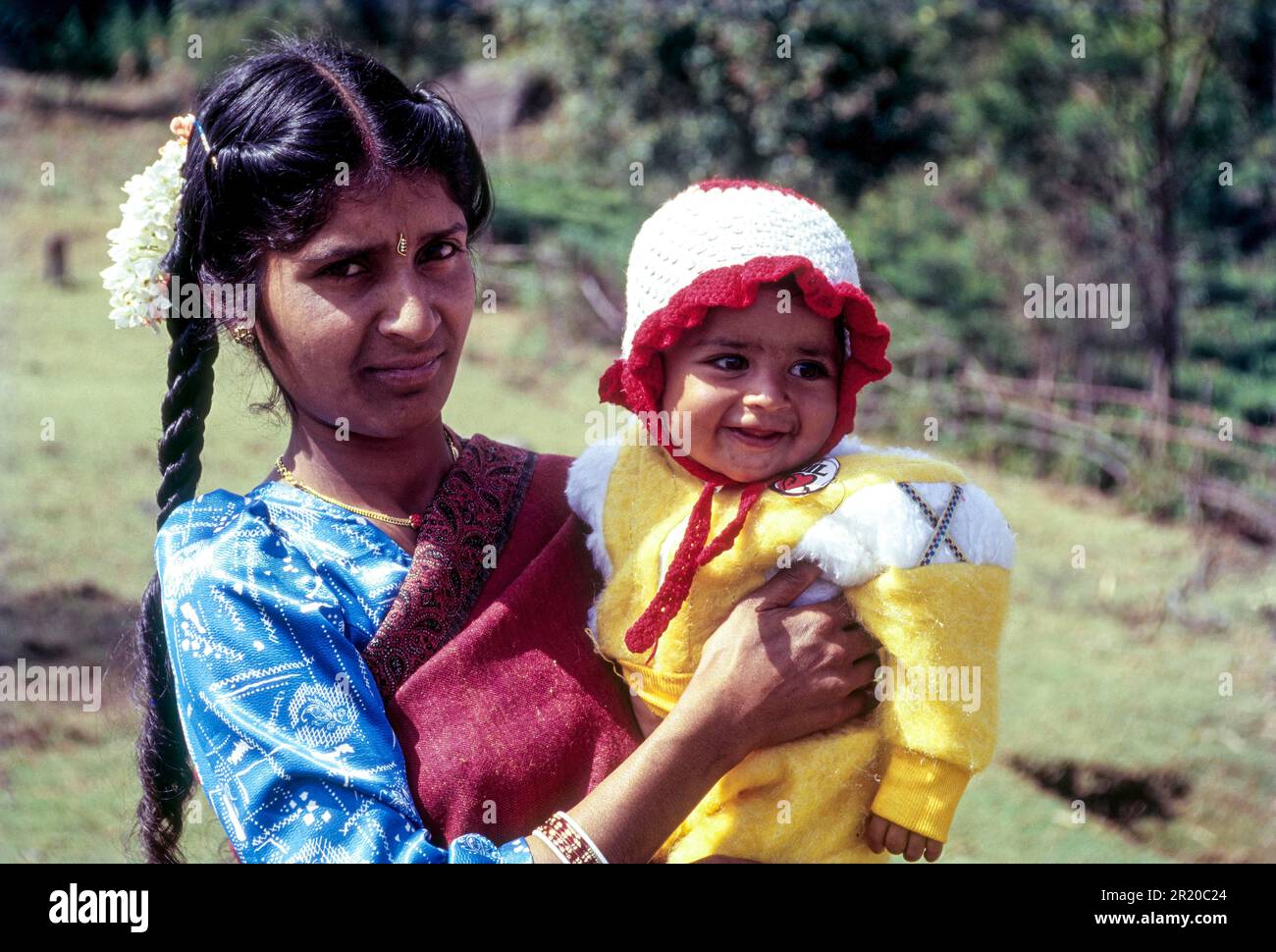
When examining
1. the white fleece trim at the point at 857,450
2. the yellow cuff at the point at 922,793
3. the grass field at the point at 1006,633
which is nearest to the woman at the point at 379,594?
the yellow cuff at the point at 922,793

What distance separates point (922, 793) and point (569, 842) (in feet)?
1.88

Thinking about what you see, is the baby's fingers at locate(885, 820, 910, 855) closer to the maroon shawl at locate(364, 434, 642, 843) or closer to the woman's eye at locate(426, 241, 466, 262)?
the maroon shawl at locate(364, 434, 642, 843)

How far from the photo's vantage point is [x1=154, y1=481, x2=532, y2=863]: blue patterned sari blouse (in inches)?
66.8

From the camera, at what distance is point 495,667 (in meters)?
1.96

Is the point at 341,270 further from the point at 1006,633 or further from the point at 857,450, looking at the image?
the point at 1006,633

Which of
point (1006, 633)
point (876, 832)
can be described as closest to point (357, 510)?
point (876, 832)

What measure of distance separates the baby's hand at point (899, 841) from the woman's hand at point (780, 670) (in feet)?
0.55

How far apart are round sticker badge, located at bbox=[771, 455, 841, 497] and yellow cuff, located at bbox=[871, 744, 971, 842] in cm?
42

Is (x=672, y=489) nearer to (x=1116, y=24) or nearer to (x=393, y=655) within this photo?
(x=393, y=655)

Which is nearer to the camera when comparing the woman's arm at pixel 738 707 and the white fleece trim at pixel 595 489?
the woman's arm at pixel 738 707

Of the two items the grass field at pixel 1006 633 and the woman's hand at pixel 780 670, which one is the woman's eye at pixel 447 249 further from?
the woman's hand at pixel 780 670

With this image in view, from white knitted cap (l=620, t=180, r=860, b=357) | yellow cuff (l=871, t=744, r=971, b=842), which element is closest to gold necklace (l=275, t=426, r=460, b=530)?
white knitted cap (l=620, t=180, r=860, b=357)

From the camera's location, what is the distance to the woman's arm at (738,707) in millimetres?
1768

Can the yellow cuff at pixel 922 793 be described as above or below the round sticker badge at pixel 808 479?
below
